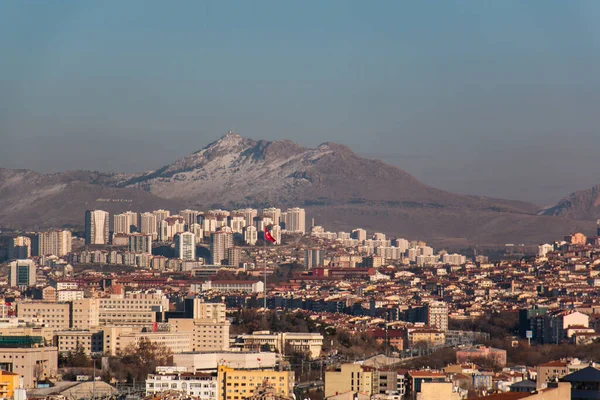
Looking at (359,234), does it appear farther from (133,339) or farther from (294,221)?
(133,339)

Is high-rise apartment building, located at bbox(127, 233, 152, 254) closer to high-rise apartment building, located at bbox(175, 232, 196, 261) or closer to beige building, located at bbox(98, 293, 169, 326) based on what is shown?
high-rise apartment building, located at bbox(175, 232, 196, 261)

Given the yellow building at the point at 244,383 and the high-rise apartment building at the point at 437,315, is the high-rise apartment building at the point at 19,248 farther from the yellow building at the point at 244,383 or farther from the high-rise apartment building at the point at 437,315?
the yellow building at the point at 244,383

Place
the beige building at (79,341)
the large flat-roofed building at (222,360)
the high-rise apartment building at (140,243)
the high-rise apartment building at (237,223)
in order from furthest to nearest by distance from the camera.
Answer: the high-rise apartment building at (237,223)
the high-rise apartment building at (140,243)
the beige building at (79,341)
the large flat-roofed building at (222,360)

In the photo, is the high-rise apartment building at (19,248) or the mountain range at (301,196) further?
the mountain range at (301,196)

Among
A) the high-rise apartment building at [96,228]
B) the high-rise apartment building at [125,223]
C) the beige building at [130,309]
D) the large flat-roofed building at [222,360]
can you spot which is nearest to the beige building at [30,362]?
the large flat-roofed building at [222,360]

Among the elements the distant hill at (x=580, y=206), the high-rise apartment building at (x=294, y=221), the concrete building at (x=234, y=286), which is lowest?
the concrete building at (x=234, y=286)

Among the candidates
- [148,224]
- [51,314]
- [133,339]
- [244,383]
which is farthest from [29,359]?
[148,224]

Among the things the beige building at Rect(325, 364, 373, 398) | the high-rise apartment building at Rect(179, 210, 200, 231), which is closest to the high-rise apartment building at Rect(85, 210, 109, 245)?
the high-rise apartment building at Rect(179, 210, 200, 231)

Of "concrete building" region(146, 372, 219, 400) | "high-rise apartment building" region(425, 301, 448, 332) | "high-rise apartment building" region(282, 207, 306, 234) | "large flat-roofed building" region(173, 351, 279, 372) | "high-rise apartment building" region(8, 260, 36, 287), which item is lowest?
"concrete building" region(146, 372, 219, 400)
